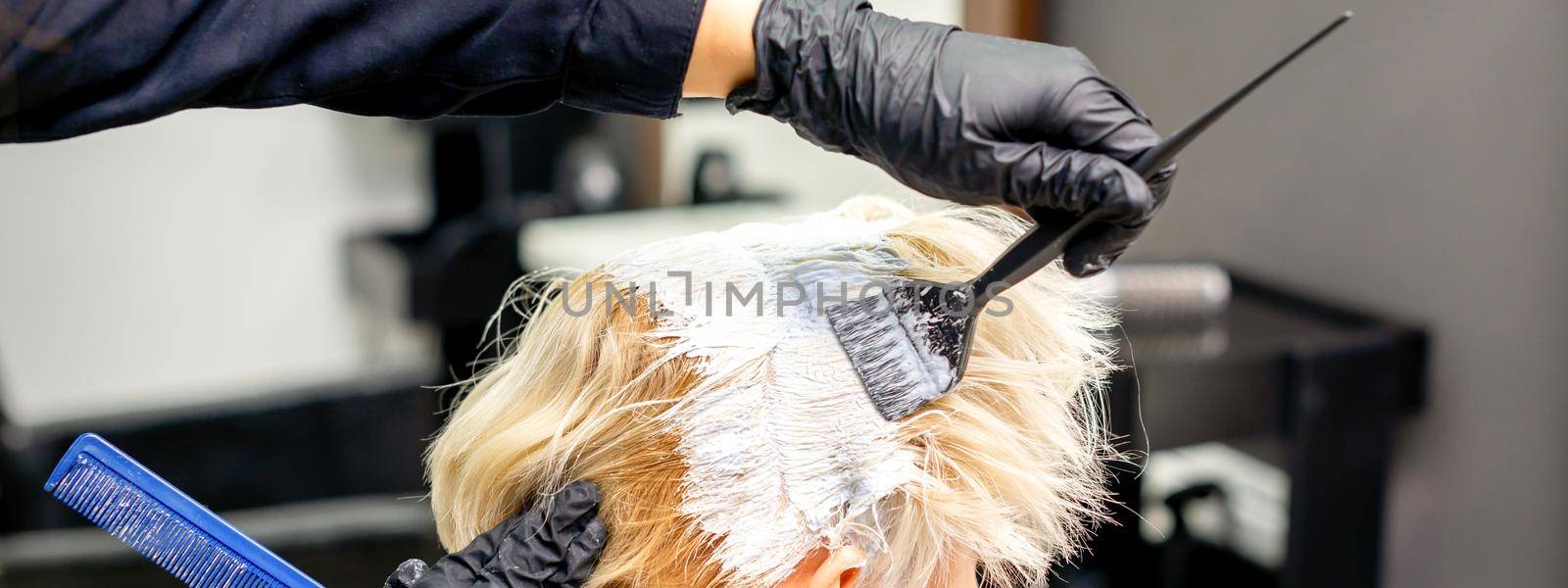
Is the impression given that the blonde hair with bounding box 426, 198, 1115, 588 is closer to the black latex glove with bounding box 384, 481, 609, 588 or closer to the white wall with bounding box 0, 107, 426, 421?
the black latex glove with bounding box 384, 481, 609, 588

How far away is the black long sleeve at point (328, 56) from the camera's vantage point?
0.71 m

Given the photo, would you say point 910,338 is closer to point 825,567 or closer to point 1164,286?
point 825,567

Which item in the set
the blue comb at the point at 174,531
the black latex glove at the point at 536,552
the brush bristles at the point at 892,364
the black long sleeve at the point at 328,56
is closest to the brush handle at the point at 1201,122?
the brush bristles at the point at 892,364

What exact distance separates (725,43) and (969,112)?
0.19 meters

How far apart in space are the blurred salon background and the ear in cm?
71

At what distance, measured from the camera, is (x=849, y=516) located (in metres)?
0.80

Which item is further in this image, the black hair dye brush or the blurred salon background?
the blurred salon background

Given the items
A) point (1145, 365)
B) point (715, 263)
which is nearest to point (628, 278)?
point (715, 263)

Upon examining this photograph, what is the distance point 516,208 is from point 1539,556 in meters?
2.23

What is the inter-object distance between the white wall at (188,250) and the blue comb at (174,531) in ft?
6.29

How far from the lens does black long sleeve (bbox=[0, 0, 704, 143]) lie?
71 centimetres

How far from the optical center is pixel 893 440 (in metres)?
0.80

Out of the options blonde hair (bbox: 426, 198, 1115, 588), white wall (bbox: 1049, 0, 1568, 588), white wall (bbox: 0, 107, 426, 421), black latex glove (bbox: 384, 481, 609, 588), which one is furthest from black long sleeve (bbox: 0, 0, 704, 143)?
white wall (bbox: 0, 107, 426, 421)

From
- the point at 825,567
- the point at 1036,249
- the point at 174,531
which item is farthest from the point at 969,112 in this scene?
the point at 174,531
